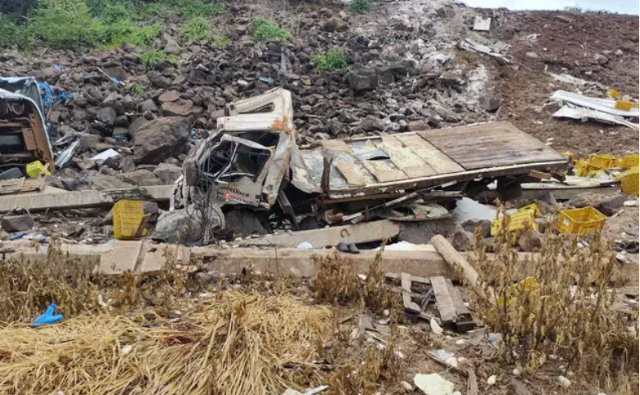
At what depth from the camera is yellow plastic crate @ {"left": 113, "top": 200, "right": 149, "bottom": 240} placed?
576cm

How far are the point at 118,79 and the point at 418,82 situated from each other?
711 cm

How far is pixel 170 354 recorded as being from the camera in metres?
2.95

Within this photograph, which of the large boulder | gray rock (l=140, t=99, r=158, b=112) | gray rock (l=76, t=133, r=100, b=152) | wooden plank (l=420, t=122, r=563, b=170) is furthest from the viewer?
gray rock (l=140, t=99, r=158, b=112)

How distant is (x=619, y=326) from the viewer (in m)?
3.04

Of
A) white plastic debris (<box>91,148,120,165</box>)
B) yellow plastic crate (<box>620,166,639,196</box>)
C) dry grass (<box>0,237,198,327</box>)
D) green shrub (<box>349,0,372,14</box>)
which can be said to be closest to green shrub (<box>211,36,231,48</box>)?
green shrub (<box>349,0,372,14</box>)

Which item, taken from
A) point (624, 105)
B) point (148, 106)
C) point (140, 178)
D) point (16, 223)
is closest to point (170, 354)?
point (16, 223)

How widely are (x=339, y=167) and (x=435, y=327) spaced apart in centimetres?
355

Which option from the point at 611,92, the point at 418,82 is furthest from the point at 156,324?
the point at 611,92

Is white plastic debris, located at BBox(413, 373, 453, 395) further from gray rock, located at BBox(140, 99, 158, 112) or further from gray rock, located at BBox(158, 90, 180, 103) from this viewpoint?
gray rock, located at BBox(158, 90, 180, 103)

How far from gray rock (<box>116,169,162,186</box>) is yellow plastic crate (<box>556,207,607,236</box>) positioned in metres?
5.42

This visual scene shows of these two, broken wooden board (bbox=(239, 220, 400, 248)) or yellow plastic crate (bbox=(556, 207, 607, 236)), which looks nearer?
yellow plastic crate (bbox=(556, 207, 607, 236))

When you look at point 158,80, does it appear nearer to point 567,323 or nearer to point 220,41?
point 220,41

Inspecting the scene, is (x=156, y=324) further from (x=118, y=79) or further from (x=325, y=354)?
(x=118, y=79)

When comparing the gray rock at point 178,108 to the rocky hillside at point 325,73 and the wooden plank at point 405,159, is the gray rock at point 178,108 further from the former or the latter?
the wooden plank at point 405,159
